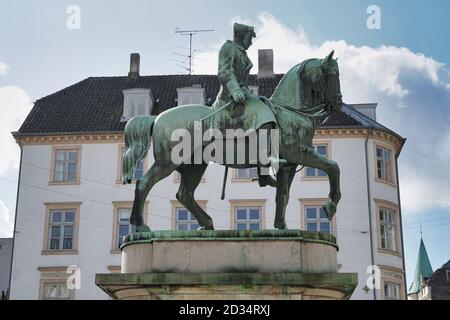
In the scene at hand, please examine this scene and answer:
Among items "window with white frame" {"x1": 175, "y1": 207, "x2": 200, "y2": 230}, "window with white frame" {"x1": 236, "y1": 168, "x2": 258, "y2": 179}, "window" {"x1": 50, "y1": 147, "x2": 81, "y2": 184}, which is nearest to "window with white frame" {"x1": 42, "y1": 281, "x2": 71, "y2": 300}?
"window" {"x1": 50, "y1": 147, "x2": 81, "y2": 184}

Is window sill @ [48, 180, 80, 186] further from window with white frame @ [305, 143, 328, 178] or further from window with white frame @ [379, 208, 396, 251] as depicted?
window with white frame @ [379, 208, 396, 251]

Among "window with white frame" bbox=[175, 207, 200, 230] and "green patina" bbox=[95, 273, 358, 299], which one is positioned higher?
"window with white frame" bbox=[175, 207, 200, 230]

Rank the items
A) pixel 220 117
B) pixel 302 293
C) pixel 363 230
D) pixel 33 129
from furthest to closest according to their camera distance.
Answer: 1. pixel 33 129
2. pixel 363 230
3. pixel 220 117
4. pixel 302 293

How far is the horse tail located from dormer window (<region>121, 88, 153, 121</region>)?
2505 cm

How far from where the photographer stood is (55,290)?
32688mm

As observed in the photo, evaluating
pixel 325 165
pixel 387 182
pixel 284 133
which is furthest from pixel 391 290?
pixel 284 133

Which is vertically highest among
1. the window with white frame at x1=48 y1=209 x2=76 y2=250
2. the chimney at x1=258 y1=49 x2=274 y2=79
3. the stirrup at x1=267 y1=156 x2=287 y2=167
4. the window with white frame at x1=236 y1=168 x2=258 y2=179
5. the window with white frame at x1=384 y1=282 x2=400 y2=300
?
the chimney at x1=258 y1=49 x2=274 y2=79

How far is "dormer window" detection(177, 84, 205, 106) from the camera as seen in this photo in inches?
1405

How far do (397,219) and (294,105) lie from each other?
81.9 ft

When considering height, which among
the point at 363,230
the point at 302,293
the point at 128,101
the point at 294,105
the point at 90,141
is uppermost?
the point at 128,101

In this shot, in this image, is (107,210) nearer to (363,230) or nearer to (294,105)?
(363,230)

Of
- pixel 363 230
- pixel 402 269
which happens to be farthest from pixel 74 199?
pixel 402 269

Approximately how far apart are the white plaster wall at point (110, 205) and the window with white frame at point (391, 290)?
0.91 metres

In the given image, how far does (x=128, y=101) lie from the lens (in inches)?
1406
